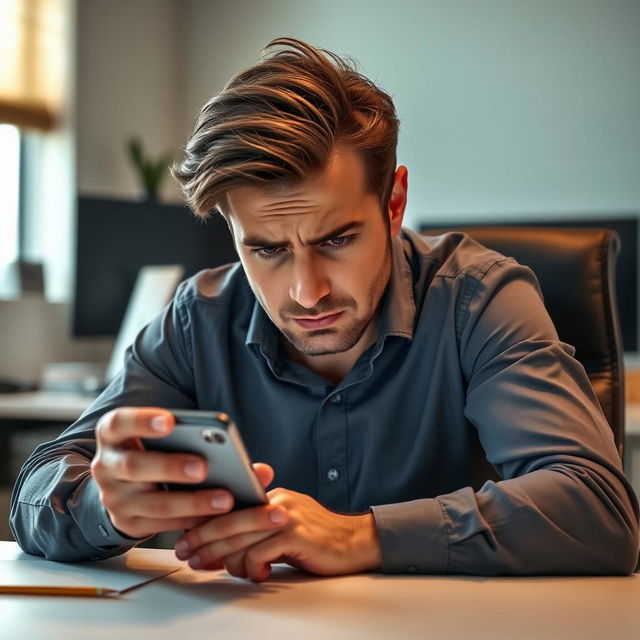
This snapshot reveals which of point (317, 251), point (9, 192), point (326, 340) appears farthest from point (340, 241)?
point (9, 192)

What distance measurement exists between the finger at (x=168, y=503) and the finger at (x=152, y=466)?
4cm

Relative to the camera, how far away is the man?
3.34 feet

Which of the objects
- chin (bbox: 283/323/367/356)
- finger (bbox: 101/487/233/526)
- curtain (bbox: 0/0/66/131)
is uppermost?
curtain (bbox: 0/0/66/131)

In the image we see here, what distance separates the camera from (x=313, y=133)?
1267 millimetres

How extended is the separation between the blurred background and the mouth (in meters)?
2.62

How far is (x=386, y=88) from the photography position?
4582 mm

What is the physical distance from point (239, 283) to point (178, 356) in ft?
0.54

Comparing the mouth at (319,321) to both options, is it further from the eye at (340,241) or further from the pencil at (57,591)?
the pencil at (57,591)

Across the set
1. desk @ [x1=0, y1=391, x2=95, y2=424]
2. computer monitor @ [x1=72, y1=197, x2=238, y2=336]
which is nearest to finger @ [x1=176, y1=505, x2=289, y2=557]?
desk @ [x1=0, y1=391, x2=95, y2=424]

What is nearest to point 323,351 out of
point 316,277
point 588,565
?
point 316,277

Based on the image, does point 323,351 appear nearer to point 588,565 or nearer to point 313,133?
point 313,133

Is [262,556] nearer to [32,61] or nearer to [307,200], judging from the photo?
[307,200]

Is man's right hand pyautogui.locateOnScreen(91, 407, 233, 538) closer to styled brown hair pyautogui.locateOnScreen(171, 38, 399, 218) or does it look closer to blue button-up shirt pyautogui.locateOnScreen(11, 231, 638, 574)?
blue button-up shirt pyautogui.locateOnScreen(11, 231, 638, 574)

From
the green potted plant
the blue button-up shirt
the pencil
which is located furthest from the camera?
the green potted plant
